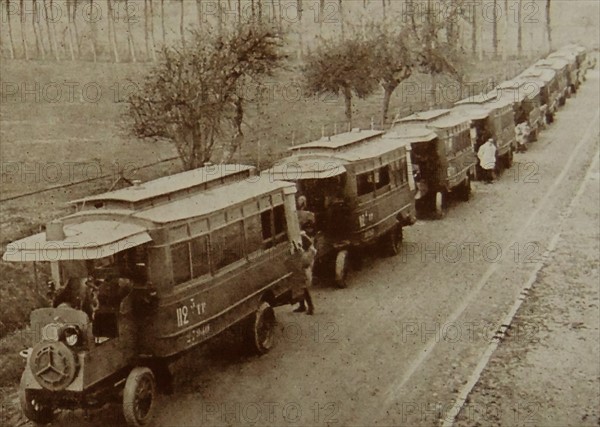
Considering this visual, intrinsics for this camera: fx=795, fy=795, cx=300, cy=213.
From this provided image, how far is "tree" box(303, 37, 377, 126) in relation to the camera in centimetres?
3978

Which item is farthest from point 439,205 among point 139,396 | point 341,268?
point 139,396

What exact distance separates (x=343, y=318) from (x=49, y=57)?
5288cm

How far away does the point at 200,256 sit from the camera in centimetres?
1211

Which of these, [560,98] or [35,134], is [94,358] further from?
[560,98]

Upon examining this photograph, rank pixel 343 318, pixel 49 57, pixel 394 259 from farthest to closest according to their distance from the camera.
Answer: pixel 49 57 → pixel 394 259 → pixel 343 318

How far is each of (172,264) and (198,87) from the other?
1616 cm

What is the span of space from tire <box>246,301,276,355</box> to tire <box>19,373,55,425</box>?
11.8 ft

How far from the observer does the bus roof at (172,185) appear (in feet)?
38.7

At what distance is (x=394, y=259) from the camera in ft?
66.2

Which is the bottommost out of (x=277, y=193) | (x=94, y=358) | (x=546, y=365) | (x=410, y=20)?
(x=546, y=365)

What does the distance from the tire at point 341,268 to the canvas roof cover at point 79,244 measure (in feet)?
24.4

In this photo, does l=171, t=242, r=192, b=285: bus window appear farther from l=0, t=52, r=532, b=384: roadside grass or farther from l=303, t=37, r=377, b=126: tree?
l=303, t=37, r=377, b=126: tree

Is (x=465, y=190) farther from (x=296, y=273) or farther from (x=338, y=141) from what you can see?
(x=296, y=273)

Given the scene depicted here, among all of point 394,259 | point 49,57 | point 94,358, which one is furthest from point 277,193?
point 49,57
